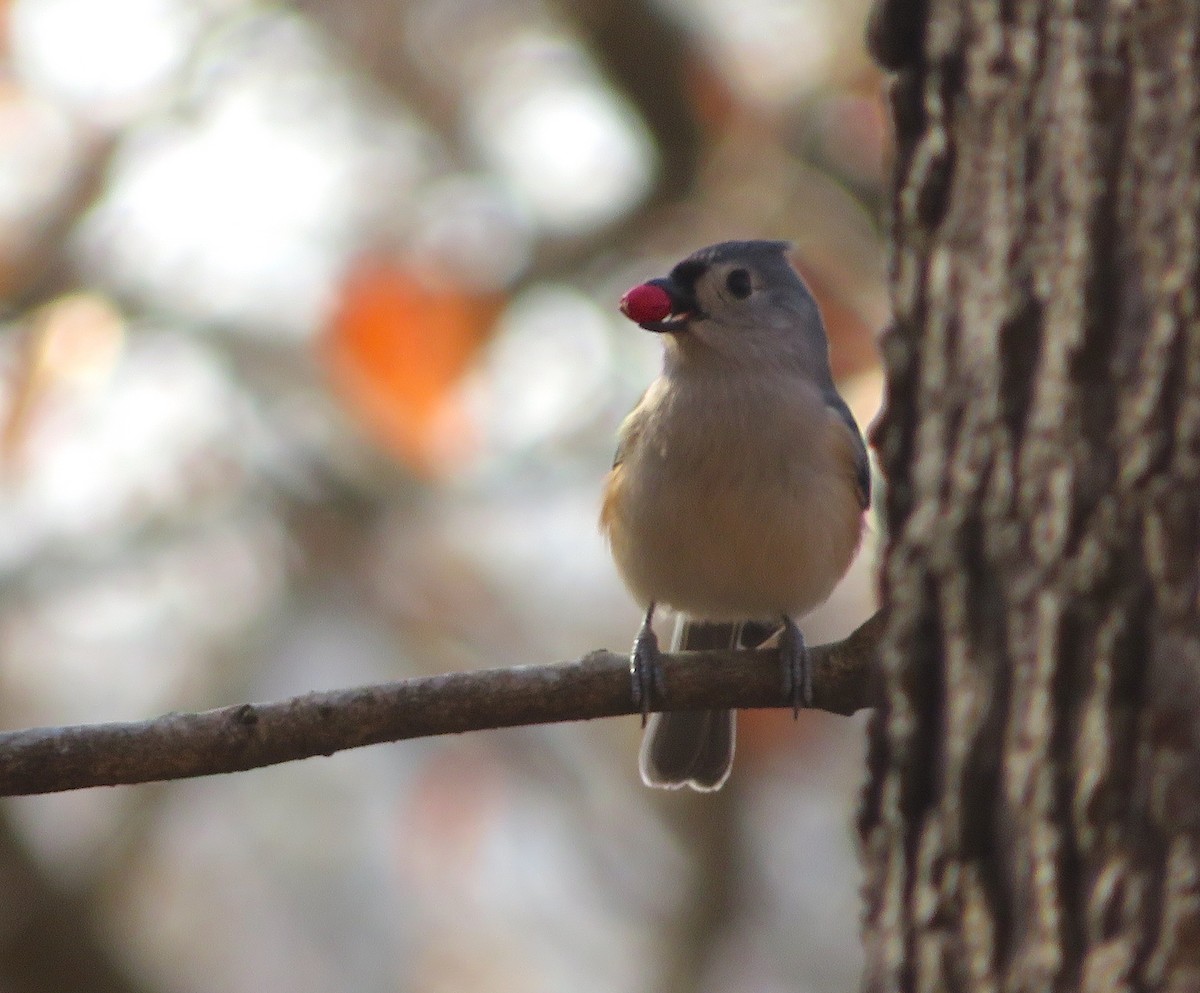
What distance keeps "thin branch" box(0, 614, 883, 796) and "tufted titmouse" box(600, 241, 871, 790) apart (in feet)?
2.82

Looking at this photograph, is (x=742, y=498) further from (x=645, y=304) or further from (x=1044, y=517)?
(x=1044, y=517)

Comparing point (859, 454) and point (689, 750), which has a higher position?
point (859, 454)

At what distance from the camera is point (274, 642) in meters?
7.38

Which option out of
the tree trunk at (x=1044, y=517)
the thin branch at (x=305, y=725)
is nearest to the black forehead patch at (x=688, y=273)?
the thin branch at (x=305, y=725)

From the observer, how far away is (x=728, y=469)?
11.9ft

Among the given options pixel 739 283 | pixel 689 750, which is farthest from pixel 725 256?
pixel 689 750

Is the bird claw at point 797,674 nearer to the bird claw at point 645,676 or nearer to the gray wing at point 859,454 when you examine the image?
the bird claw at point 645,676

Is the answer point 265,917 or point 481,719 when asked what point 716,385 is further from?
point 265,917

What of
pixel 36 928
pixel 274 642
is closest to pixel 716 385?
pixel 36 928

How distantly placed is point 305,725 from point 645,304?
1.75 metres

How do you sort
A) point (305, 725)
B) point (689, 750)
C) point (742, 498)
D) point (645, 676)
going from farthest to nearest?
1. point (689, 750)
2. point (742, 498)
3. point (645, 676)
4. point (305, 725)

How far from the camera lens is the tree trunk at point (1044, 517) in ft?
4.58

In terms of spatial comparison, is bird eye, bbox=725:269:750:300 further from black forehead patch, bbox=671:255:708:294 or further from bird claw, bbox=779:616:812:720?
bird claw, bbox=779:616:812:720

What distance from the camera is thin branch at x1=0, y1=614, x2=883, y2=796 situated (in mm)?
2324
